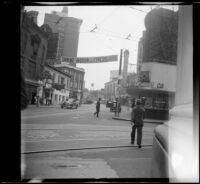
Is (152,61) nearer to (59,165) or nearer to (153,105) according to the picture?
(153,105)

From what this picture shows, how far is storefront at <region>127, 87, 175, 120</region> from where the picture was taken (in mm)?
21719

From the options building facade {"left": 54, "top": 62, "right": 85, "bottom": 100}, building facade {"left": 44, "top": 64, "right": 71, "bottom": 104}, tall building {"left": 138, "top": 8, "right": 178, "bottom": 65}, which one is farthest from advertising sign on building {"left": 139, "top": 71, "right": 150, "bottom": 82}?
building facade {"left": 54, "top": 62, "right": 85, "bottom": 100}

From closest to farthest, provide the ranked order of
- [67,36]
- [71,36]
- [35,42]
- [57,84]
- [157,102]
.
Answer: [67,36] → [71,36] → [157,102] → [35,42] → [57,84]

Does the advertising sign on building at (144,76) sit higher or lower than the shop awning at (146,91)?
higher

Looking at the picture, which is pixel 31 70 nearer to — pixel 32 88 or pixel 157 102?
pixel 32 88

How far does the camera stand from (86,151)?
5.78 m

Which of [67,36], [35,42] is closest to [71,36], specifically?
[67,36]

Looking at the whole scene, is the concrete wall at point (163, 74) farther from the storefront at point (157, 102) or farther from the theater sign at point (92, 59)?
the theater sign at point (92, 59)

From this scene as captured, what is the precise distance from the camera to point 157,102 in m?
22.8

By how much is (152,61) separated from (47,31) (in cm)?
1690

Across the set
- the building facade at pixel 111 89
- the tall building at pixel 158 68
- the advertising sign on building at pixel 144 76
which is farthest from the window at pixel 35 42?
the building facade at pixel 111 89

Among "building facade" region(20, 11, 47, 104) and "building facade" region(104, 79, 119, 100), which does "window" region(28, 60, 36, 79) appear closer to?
"building facade" region(20, 11, 47, 104)

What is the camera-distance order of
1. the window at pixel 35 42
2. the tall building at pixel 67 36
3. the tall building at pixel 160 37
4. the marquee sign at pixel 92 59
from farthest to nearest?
1. the window at pixel 35 42
2. the tall building at pixel 160 37
3. the tall building at pixel 67 36
4. the marquee sign at pixel 92 59

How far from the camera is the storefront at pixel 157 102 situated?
21.7 m
